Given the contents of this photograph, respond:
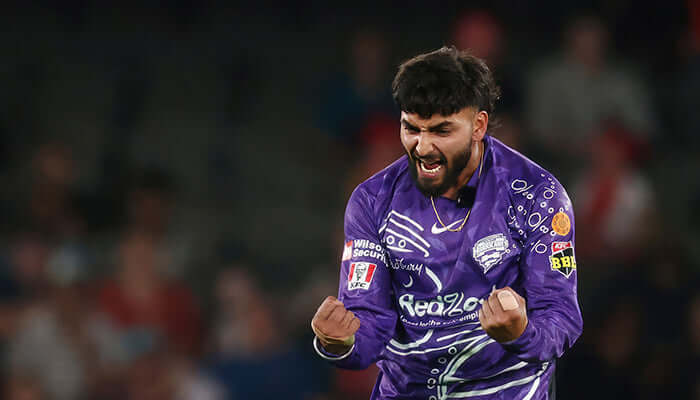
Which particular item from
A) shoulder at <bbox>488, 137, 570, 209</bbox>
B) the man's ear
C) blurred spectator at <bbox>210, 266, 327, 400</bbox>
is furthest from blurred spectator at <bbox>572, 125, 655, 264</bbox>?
the man's ear

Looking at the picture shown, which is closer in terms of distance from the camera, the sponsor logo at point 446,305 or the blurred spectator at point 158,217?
the sponsor logo at point 446,305

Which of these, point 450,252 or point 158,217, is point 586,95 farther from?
point 450,252

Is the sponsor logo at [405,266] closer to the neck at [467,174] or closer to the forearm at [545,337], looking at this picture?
the neck at [467,174]

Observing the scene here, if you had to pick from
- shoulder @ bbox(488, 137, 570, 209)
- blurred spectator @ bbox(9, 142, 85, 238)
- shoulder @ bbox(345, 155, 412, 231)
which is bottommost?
blurred spectator @ bbox(9, 142, 85, 238)

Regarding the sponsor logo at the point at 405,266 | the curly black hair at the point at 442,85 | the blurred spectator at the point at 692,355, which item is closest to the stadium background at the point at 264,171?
the blurred spectator at the point at 692,355

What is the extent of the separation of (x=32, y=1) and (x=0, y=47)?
47 centimetres

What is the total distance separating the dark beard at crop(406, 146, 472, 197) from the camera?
311 centimetres

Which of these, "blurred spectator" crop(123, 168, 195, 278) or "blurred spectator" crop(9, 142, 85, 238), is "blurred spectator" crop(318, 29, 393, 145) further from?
"blurred spectator" crop(9, 142, 85, 238)

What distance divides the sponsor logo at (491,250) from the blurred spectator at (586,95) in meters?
3.98

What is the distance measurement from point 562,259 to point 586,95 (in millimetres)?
4241

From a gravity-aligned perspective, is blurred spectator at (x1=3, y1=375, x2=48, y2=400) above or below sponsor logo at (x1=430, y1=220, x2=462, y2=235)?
below

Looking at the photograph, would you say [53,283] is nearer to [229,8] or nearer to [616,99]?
[229,8]

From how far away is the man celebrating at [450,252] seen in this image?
303 cm

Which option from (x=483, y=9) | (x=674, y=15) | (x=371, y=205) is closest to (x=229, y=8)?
(x=483, y=9)
